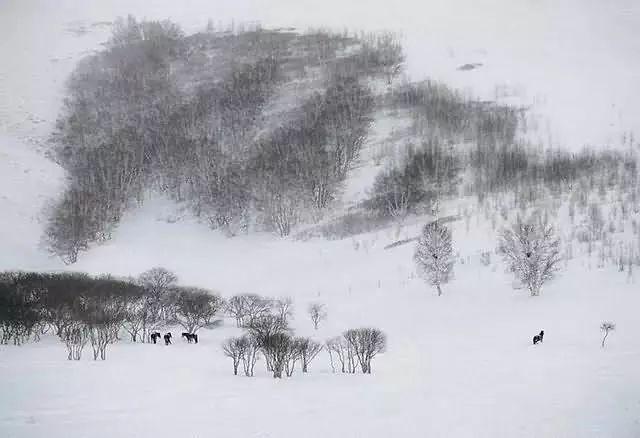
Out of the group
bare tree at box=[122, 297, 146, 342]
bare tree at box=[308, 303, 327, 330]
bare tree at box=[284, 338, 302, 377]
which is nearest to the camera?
bare tree at box=[284, 338, 302, 377]

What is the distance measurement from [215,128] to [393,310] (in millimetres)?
69588

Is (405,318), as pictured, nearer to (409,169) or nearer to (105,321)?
(105,321)

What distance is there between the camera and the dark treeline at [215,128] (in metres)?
98.0

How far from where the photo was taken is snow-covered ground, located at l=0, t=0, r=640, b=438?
2416cm

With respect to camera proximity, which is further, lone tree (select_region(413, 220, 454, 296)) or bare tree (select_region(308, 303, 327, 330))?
lone tree (select_region(413, 220, 454, 296))

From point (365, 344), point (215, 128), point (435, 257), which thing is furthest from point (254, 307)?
point (215, 128)

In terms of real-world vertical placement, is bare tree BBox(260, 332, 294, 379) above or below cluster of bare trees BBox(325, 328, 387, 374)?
above

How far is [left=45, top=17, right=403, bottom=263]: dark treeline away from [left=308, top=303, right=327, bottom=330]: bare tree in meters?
34.1

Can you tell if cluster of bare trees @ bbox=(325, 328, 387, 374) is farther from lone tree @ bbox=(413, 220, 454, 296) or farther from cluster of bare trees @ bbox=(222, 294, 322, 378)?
lone tree @ bbox=(413, 220, 454, 296)

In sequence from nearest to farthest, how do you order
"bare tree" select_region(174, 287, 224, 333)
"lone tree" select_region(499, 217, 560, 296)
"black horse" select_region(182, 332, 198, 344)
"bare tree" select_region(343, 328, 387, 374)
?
1. "bare tree" select_region(343, 328, 387, 374)
2. "black horse" select_region(182, 332, 198, 344)
3. "bare tree" select_region(174, 287, 224, 333)
4. "lone tree" select_region(499, 217, 560, 296)

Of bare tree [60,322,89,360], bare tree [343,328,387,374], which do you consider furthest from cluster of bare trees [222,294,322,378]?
bare tree [60,322,89,360]

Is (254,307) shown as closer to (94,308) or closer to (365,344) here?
(94,308)

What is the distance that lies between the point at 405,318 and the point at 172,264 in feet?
137

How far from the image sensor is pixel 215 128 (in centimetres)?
11569
